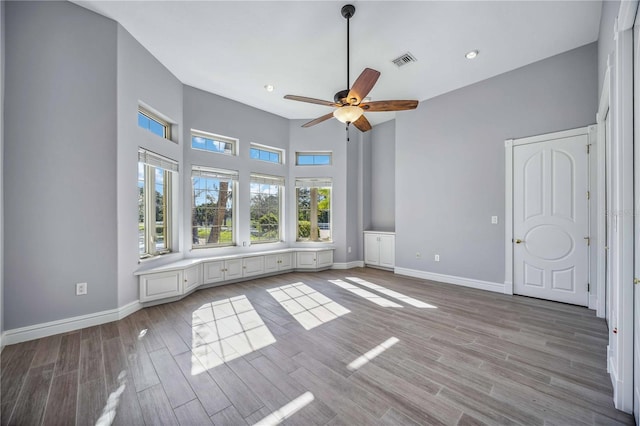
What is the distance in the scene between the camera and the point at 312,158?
19.1ft

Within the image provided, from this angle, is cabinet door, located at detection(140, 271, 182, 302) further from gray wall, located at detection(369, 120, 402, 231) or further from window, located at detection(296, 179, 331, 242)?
gray wall, located at detection(369, 120, 402, 231)

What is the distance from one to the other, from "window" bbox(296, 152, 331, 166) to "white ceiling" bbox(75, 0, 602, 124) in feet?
5.80

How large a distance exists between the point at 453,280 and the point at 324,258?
2.47 meters

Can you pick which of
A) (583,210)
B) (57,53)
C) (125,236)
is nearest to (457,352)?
(583,210)

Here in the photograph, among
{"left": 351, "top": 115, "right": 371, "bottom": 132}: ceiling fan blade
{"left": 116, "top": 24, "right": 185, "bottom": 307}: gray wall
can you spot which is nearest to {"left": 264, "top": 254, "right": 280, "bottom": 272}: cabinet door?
{"left": 116, "top": 24, "right": 185, "bottom": 307}: gray wall

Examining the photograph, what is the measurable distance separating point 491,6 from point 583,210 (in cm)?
272

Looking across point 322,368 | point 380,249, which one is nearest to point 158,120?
point 322,368

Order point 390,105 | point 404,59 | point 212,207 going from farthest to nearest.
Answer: point 212,207
point 404,59
point 390,105

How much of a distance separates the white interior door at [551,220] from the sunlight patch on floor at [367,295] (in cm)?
199

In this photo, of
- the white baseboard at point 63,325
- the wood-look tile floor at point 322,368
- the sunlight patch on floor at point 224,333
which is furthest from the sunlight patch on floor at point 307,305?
the white baseboard at point 63,325

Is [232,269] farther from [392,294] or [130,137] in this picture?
[392,294]

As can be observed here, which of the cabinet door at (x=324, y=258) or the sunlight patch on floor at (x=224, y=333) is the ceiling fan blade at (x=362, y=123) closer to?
the sunlight patch on floor at (x=224, y=333)

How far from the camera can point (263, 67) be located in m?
3.74

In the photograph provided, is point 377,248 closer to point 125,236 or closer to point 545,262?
point 545,262
